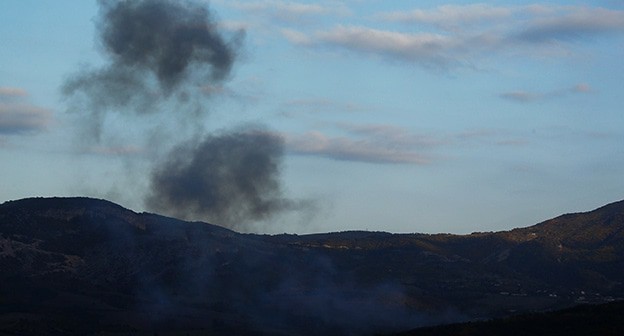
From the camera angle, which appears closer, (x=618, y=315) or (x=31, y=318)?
(x=618, y=315)

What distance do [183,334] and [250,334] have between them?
14317 mm

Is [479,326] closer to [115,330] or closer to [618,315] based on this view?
[618,315]

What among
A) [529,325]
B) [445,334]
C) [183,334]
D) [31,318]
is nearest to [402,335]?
[445,334]

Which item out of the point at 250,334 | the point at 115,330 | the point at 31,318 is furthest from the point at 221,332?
the point at 31,318

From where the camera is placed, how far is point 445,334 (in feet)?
410

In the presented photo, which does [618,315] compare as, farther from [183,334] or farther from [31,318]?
[31,318]

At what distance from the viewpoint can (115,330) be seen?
195 meters

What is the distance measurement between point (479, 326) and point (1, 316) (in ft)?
346

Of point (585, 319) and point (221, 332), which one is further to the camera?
point (221, 332)

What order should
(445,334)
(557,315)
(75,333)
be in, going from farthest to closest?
(75,333), (557,315), (445,334)

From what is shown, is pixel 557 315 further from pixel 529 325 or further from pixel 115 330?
pixel 115 330

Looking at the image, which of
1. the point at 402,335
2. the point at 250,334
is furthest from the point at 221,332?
the point at 402,335

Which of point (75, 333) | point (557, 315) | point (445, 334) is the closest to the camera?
point (445, 334)

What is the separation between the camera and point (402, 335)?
12619 centimetres
